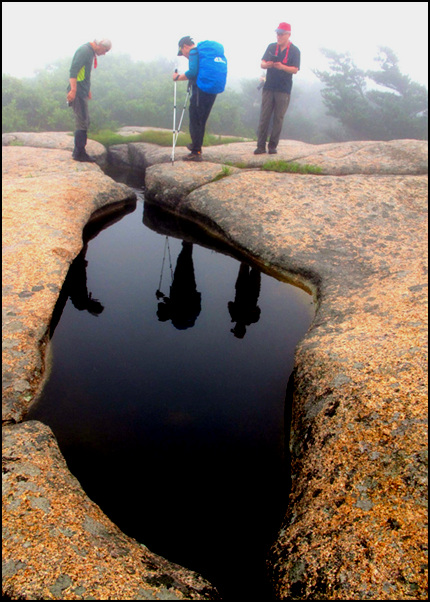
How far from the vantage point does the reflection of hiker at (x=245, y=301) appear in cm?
482

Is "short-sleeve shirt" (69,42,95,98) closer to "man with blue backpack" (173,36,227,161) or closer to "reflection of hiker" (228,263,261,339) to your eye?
"man with blue backpack" (173,36,227,161)

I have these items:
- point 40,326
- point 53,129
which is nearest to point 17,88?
point 53,129

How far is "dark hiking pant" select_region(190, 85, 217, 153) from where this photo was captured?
29.3 feet

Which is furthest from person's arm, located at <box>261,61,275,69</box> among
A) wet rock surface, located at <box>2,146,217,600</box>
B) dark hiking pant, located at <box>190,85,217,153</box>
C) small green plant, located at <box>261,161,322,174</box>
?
wet rock surface, located at <box>2,146,217,600</box>

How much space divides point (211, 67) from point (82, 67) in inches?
110

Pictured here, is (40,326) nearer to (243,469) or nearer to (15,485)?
(15,485)

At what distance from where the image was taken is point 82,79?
886cm

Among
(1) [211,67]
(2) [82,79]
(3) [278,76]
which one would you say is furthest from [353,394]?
(2) [82,79]

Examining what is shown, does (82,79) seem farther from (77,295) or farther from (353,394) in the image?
(353,394)

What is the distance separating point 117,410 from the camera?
346 cm

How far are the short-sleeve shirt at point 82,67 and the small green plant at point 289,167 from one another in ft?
14.1

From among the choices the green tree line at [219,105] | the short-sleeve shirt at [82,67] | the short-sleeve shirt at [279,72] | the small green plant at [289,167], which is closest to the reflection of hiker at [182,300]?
the small green plant at [289,167]

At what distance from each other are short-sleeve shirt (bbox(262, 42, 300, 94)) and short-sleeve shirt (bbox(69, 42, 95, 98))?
3.81 meters

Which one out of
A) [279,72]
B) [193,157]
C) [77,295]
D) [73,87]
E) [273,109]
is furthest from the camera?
[273,109]
